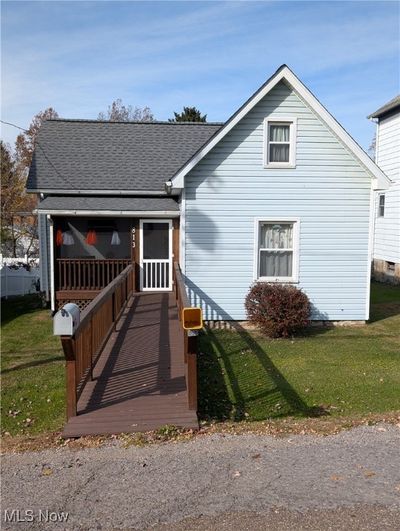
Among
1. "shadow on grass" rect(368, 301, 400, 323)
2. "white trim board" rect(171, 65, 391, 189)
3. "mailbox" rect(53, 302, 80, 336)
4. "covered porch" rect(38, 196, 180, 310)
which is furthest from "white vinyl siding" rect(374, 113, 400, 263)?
"mailbox" rect(53, 302, 80, 336)

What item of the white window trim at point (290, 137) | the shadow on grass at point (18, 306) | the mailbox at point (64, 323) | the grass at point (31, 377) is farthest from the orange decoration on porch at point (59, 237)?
the mailbox at point (64, 323)

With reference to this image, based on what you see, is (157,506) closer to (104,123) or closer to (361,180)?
(361,180)

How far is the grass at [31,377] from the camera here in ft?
22.4

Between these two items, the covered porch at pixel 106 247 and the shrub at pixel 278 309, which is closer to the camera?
the shrub at pixel 278 309

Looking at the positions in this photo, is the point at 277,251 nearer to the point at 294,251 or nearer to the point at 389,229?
the point at 294,251

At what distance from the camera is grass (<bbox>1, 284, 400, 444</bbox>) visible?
6977 mm

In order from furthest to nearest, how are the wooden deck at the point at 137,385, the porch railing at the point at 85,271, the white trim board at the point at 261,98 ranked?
the porch railing at the point at 85,271 < the white trim board at the point at 261,98 < the wooden deck at the point at 137,385

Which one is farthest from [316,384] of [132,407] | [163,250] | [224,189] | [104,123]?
[104,123]

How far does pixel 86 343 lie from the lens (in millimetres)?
6809

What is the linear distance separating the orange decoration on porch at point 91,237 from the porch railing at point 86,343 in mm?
4708

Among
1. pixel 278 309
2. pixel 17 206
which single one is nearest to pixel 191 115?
pixel 17 206

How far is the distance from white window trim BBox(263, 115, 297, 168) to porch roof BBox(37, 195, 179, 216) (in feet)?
9.77

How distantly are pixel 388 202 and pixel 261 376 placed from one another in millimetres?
14911

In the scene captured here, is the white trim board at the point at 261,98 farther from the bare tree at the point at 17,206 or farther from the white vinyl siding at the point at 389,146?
the bare tree at the point at 17,206
